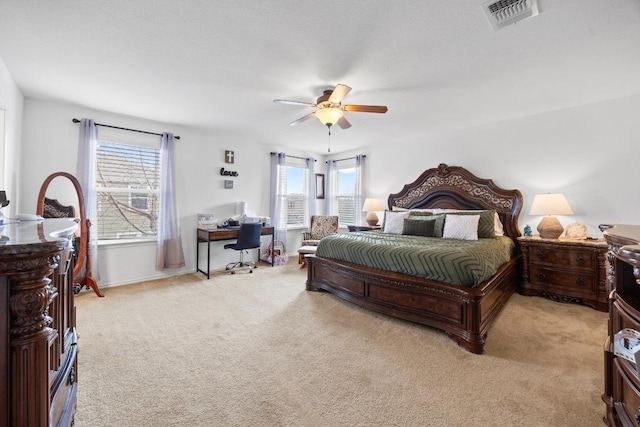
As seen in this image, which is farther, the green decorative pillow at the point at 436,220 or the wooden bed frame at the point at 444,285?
the green decorative pillow at the point at 436,220

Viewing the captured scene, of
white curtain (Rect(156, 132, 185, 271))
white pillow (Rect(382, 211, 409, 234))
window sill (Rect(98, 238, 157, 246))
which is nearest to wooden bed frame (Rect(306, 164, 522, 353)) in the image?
white pillow (Rect(382, 211, 409, 234))

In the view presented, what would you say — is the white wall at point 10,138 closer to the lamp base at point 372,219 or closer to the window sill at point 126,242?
the window sill at point 126,242

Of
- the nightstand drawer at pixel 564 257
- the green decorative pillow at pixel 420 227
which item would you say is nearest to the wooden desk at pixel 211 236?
the green decorative pillow at pixel 420 227

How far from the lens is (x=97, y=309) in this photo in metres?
3.00

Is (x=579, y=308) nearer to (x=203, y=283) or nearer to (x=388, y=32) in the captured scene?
(x=388, y=32)

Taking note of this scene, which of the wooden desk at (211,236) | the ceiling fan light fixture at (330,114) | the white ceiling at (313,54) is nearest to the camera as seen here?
the white ceiling at (313,54)

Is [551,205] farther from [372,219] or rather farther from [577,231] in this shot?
[372,219]

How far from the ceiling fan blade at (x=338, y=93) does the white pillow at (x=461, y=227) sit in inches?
89.3

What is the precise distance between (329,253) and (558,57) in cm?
290

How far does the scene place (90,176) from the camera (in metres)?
3.60

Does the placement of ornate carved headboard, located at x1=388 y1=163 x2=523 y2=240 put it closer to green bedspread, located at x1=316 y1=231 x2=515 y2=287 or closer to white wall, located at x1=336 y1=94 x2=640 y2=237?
white wall, located at x1=336 y1=94 x2=640 y2=237

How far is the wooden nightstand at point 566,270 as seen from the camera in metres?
3.01

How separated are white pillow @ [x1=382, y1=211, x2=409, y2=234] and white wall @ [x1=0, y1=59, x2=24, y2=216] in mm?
4488

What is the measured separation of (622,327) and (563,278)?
2.61 metres
